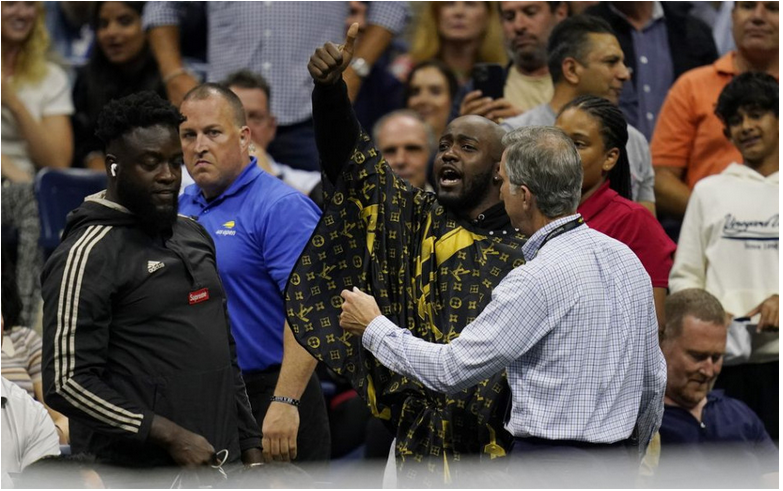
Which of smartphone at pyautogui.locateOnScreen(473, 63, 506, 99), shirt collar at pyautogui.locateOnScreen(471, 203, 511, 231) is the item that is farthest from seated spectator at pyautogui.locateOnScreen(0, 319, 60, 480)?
smartphone at pyautogui.locateOnScreen(473, 63, 506, 99)

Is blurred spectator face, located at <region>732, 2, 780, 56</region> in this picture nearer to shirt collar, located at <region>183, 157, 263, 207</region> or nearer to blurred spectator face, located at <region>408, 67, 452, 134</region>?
blurred spectator face, located at <region>408, 67, 452, 134</region>

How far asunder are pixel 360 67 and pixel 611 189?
2.87 metres

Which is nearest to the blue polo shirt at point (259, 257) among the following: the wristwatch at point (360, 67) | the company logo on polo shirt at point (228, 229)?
the company logo on polo shirt at point (228, 229)

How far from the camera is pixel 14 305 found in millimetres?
5629

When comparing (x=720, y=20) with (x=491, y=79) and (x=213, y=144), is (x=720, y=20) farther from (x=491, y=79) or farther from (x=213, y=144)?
(x=213, y=144)

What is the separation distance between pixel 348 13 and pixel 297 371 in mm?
A: 3568

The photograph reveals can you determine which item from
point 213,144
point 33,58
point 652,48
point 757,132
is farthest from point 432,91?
point 213,144

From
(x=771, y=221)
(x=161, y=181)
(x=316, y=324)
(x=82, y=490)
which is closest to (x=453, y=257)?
(x=316, y=324)

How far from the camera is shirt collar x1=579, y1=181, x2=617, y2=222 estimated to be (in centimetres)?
523

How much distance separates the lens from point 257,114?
7.03 metres

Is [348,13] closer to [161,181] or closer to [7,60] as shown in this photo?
[7,60]

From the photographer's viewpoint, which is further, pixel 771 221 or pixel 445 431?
pixel 771 221

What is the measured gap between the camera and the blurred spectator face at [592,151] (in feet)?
17.4

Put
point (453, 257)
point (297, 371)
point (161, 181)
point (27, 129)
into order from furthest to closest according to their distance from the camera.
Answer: point (27, 129) < point (297, 371) < point (453, 257) < point (161, 181)
